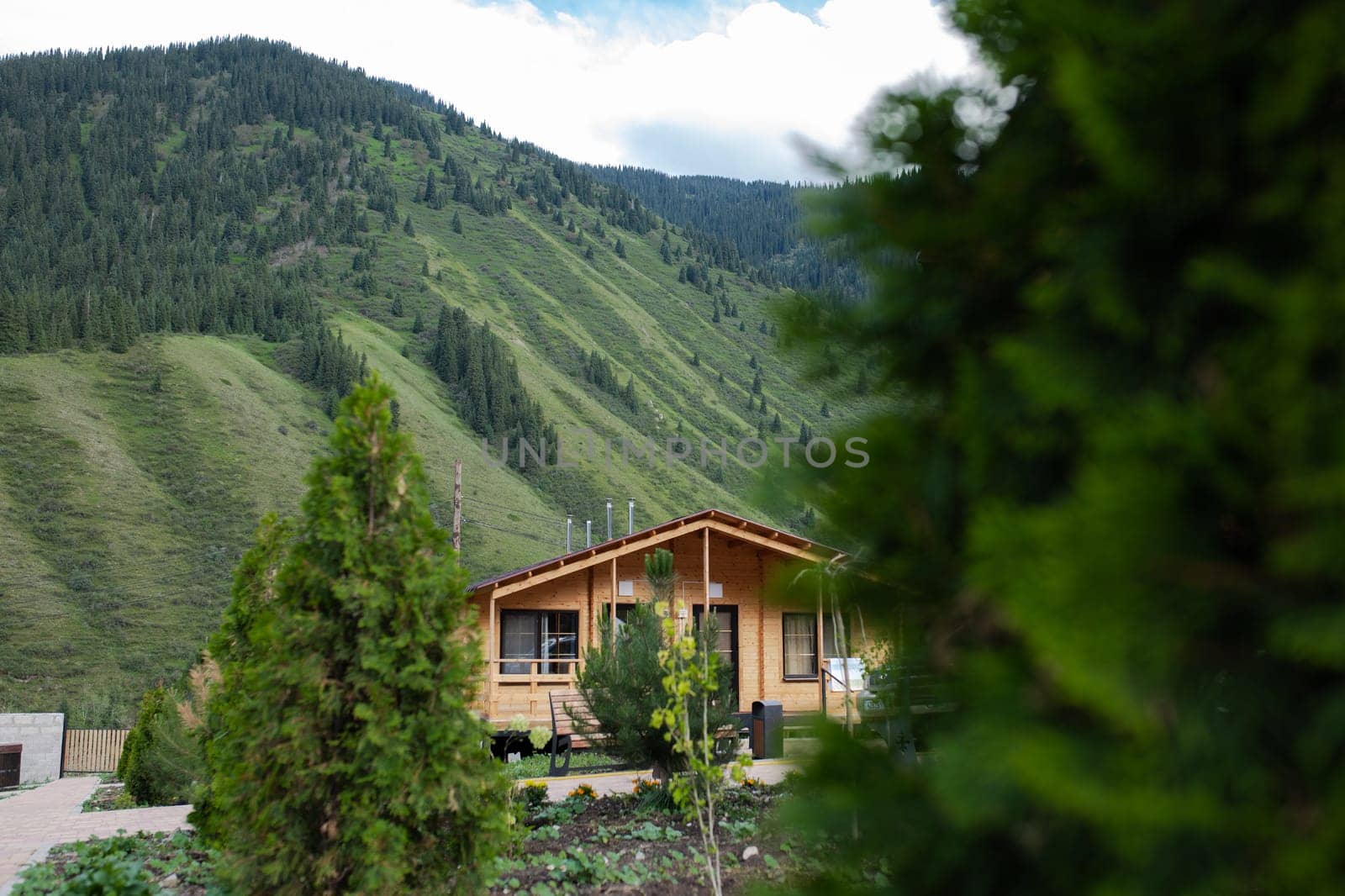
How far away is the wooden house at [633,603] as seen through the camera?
2028 centimetres

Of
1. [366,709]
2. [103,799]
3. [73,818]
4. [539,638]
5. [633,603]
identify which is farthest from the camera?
[633,603]

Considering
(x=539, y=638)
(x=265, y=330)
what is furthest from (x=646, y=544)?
(x=265, y=330)

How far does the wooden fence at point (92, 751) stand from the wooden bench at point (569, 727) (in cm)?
1429

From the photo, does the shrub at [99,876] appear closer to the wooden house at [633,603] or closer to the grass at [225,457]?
the grass at [225,457]

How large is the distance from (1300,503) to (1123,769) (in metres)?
0.25

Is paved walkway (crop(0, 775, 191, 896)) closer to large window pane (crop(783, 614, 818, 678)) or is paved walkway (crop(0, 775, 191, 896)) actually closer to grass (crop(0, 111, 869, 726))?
grass (crop(0, 111, 869, 726))

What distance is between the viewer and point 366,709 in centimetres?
422

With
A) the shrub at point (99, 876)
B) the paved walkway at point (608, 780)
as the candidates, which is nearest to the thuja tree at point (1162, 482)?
the shrub at point (99, 876)

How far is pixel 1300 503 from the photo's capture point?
26.9 inches

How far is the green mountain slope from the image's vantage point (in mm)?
49844

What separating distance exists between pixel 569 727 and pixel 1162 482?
16.6 metres

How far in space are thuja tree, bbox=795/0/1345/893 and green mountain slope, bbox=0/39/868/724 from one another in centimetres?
35

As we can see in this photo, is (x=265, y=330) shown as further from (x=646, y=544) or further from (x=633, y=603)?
(x=646, y=544)

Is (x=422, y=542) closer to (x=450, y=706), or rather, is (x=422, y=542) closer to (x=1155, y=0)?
(x=450, y=706)
